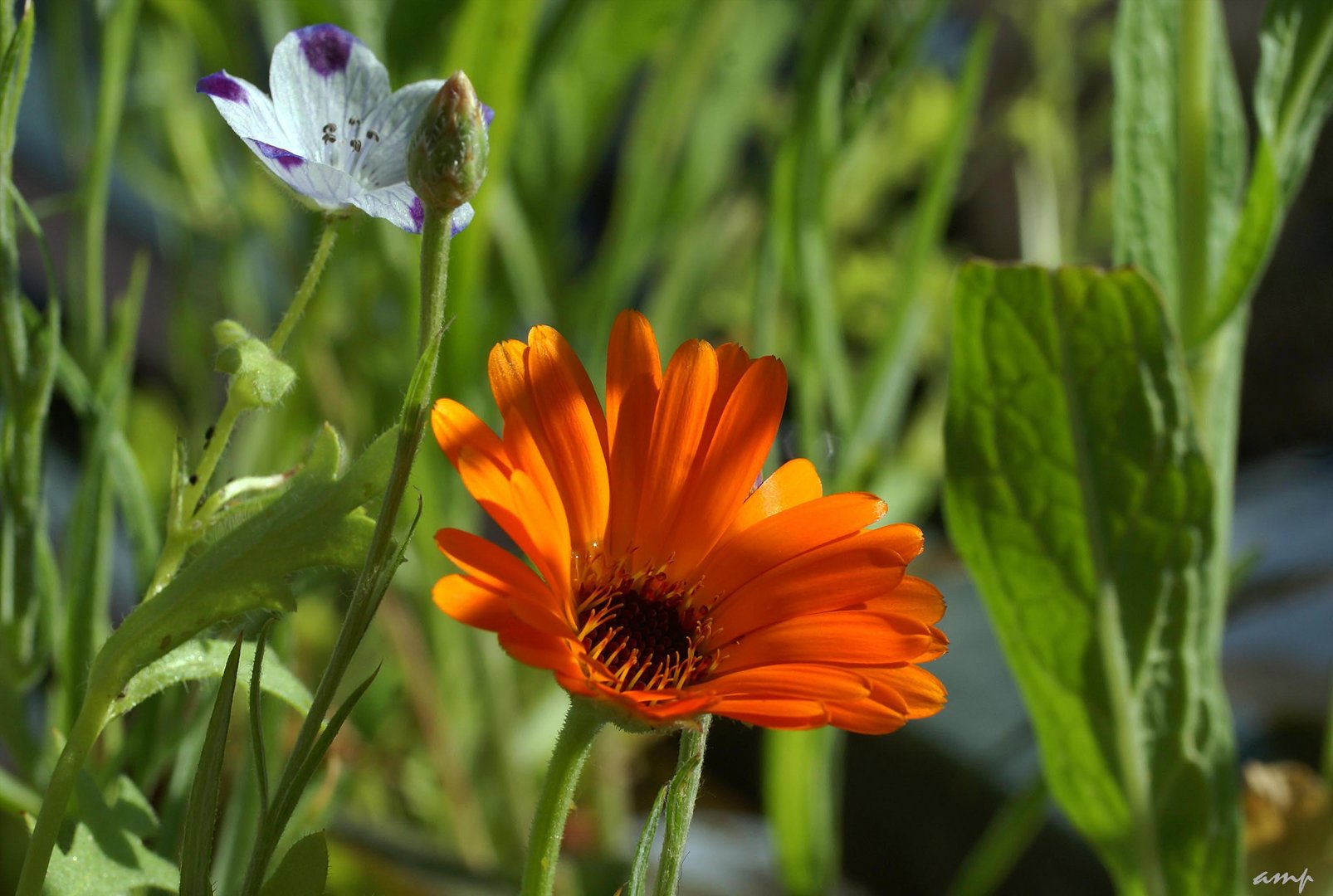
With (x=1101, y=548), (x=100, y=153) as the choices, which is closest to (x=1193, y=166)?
(x=1101, y=548)

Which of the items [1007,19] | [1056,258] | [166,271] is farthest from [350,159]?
[1007,19]

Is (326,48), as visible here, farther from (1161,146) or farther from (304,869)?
(1161,146)

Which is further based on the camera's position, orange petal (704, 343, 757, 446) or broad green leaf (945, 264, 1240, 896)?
broad green leaf (945, 264, 1240, 896)

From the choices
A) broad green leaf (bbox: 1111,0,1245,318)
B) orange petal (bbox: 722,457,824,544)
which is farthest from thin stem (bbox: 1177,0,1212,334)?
orange petal (bbox: 722,457,824,544)

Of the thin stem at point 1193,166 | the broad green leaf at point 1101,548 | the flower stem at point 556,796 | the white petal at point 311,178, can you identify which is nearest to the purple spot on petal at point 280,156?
the white petal at point 311,178

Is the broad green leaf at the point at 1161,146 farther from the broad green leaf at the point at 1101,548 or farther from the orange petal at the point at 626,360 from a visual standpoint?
the orange petal at the point at 626,360

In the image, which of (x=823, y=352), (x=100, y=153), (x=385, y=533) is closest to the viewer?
(x=385, y=533)

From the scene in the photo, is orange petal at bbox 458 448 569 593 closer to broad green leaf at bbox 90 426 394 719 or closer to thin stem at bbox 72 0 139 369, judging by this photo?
broad green leaf at bbox 90 426 394 719
